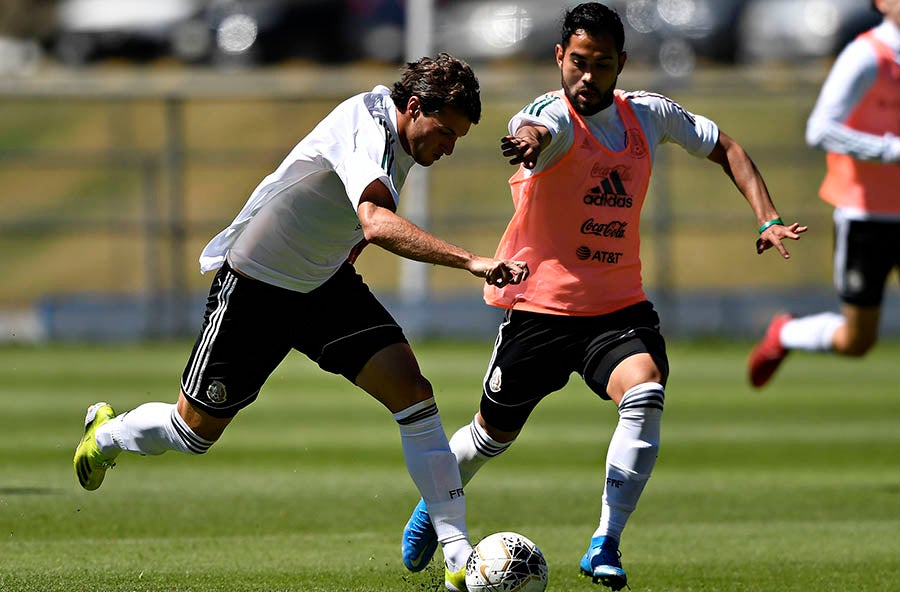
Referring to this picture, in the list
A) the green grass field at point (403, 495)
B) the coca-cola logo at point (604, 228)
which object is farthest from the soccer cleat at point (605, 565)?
the coca-cola logo at point (604, 228)

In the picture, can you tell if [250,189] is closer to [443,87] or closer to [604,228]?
[604,228]

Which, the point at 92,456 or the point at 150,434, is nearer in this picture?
the point at 150,434

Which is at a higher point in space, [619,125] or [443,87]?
[443,87]

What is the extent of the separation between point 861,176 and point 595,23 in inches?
161

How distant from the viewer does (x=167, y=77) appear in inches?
1238

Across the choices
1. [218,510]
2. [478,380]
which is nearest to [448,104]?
[218,510]

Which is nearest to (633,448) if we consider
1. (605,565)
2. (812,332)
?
(605,565)

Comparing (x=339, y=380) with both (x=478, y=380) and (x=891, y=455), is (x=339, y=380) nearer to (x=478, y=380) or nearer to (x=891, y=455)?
(x=478, y=380)

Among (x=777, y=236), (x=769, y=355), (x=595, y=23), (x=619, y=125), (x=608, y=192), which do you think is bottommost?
(x=769, y=355)

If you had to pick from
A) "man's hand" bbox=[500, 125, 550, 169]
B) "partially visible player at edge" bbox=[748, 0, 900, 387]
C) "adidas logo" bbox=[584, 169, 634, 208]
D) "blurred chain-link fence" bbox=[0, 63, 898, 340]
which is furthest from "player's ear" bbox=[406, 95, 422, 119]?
"blurred chain-link fence" bbox=[0, 63, 898, 340]

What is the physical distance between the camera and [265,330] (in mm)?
7188

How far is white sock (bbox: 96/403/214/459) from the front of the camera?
293 inches

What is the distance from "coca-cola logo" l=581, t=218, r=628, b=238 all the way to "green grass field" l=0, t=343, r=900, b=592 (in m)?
1.59

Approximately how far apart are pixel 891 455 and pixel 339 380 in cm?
773
